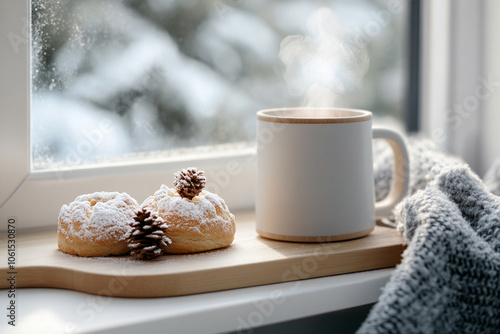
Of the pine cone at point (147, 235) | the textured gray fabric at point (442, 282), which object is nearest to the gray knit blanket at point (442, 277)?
the textured gray fabric at point (442, 282)

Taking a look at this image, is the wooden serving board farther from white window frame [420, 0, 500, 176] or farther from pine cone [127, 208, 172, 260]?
white window frame [420, 0, 500, 176]

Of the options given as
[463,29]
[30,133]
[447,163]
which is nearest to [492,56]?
[463,29]

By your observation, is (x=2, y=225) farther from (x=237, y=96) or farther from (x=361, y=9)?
(x=361, y=9)

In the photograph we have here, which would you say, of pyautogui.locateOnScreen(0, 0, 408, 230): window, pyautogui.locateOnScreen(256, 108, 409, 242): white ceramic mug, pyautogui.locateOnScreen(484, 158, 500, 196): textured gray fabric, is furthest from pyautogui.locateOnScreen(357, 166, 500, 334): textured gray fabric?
pyautogui.locateOnScreen(0, 0, 408, 230): window

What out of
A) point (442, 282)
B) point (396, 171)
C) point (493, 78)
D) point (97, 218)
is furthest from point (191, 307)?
point (493, 78)

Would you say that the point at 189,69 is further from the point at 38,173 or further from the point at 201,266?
the point at 201,266

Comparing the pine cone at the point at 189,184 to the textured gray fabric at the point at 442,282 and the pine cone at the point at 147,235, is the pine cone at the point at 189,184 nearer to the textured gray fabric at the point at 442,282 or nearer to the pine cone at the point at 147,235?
the pine cone at the point at 147,235
